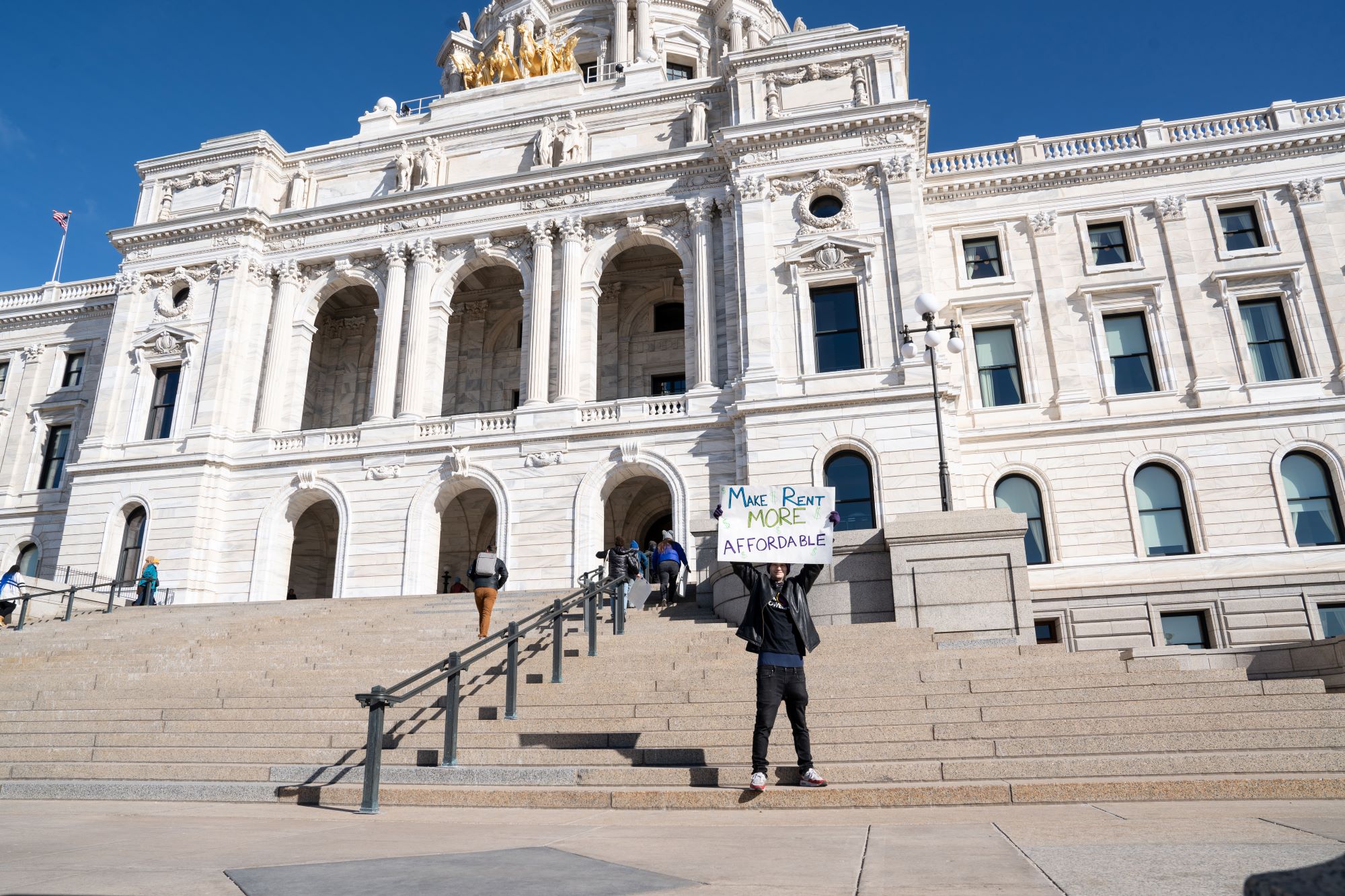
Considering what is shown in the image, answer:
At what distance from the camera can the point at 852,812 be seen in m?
7.30

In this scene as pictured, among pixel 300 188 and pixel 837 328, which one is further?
pixel 300 188

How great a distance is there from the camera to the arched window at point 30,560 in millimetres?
34375

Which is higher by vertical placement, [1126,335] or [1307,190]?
[1307,190]

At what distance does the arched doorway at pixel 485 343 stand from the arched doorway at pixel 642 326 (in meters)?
3.71

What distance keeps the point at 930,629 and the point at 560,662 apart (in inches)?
233

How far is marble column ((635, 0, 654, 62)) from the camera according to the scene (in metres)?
45.7

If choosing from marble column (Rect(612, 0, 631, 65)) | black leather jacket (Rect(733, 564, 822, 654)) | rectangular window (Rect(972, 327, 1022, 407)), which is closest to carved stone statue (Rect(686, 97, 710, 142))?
rectangular window (Rect(972, 327, 1022, 407))

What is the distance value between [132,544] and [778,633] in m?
29.3

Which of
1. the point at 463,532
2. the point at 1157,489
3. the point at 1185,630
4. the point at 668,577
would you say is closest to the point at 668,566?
the point at 668,577

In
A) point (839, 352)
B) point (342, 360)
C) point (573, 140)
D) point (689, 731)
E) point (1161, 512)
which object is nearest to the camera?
point (689, 731)

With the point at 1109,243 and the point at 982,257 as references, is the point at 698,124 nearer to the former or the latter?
the point at 982,257

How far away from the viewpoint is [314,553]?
34312mm

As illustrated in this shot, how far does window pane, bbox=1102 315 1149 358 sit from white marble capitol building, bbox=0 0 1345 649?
0.30ft

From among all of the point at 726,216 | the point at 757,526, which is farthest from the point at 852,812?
the point at 726,216
